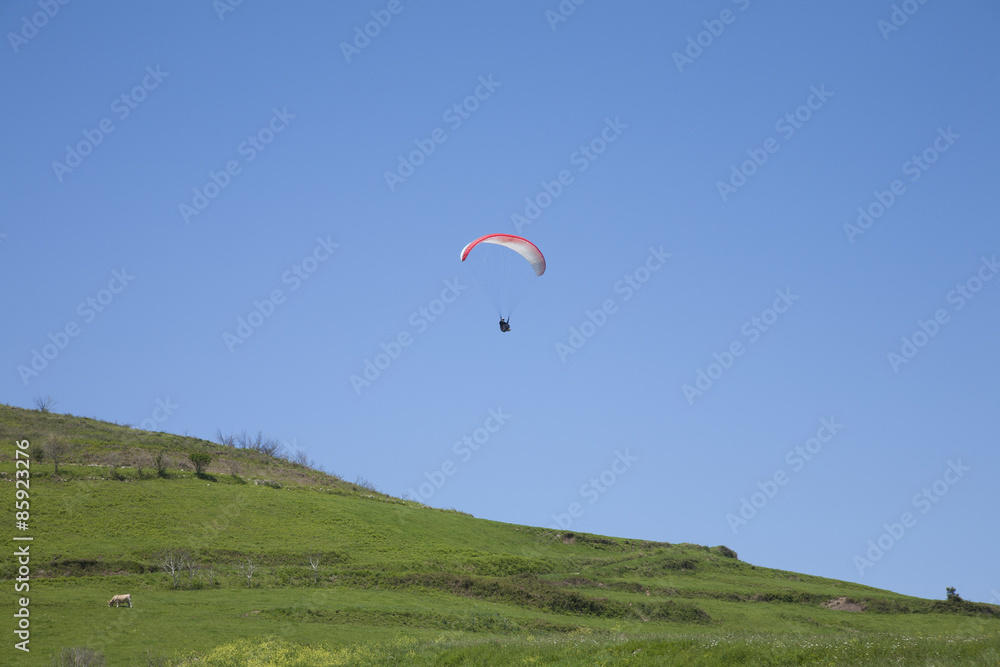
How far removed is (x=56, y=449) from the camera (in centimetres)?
6669

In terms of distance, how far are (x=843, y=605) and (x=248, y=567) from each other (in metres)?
37.1

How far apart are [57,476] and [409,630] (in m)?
35.3

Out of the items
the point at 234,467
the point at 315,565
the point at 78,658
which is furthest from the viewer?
the point at 234,467

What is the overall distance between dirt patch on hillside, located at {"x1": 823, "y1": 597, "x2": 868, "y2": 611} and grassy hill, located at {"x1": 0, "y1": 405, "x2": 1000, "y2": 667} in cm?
17

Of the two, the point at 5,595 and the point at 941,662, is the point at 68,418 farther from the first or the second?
the point at 941,662

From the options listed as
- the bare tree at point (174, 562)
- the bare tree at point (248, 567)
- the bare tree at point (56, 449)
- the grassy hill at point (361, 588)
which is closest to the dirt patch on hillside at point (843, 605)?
the grassy hill at point (361, 588)

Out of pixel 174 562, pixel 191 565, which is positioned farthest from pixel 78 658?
pixel 174 562

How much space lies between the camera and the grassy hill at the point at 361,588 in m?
30.9

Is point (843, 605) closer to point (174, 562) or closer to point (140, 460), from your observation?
point (174, 562)

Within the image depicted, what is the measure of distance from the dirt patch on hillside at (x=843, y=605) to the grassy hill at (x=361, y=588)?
0.17 meters

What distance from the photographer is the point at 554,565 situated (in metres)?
62.8

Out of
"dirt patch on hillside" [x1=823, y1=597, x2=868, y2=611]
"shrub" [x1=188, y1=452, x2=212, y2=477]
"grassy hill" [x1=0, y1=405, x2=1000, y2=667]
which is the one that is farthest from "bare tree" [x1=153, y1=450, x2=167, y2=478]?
"dirt patch on hillside" [x1=823, y1=597, x2=868, y2=611]

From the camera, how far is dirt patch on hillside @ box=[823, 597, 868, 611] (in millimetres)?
53900

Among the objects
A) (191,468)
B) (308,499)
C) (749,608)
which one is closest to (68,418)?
(191,468)
